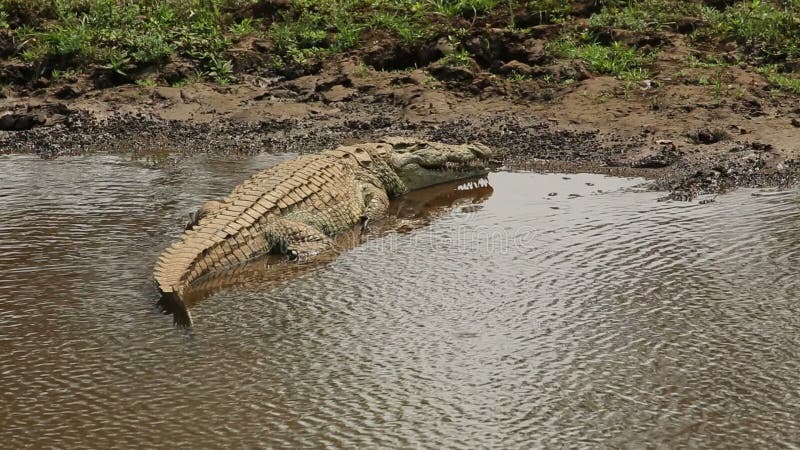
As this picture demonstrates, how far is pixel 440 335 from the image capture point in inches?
204

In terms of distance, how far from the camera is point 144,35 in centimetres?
1287

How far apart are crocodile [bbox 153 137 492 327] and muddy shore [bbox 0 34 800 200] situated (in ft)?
2.78

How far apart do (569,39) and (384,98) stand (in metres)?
2.48

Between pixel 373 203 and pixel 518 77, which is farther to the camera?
pixel 518 77

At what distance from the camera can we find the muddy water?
165 inches

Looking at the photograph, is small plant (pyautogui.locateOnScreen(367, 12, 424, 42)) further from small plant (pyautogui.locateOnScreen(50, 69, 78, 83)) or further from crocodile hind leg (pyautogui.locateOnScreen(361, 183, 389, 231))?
crocodile hind leg (pyautogui.locateOnScreen(361, 183, 389, 231))

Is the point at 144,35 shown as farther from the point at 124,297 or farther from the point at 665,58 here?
the point at 124,297

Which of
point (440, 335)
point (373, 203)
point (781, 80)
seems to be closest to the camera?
point (440, 335)

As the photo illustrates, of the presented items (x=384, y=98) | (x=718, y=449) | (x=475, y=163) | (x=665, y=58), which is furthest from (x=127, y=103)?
(x=718, y=449)

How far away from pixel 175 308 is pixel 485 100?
636 centimetres

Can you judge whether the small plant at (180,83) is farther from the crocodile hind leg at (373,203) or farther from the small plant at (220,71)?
the crocodile hind leg at (373,203)

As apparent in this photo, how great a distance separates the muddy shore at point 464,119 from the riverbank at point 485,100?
22 mm

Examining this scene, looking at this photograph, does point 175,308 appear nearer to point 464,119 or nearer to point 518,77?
point 464,119

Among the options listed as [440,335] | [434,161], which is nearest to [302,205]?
[434,161]
